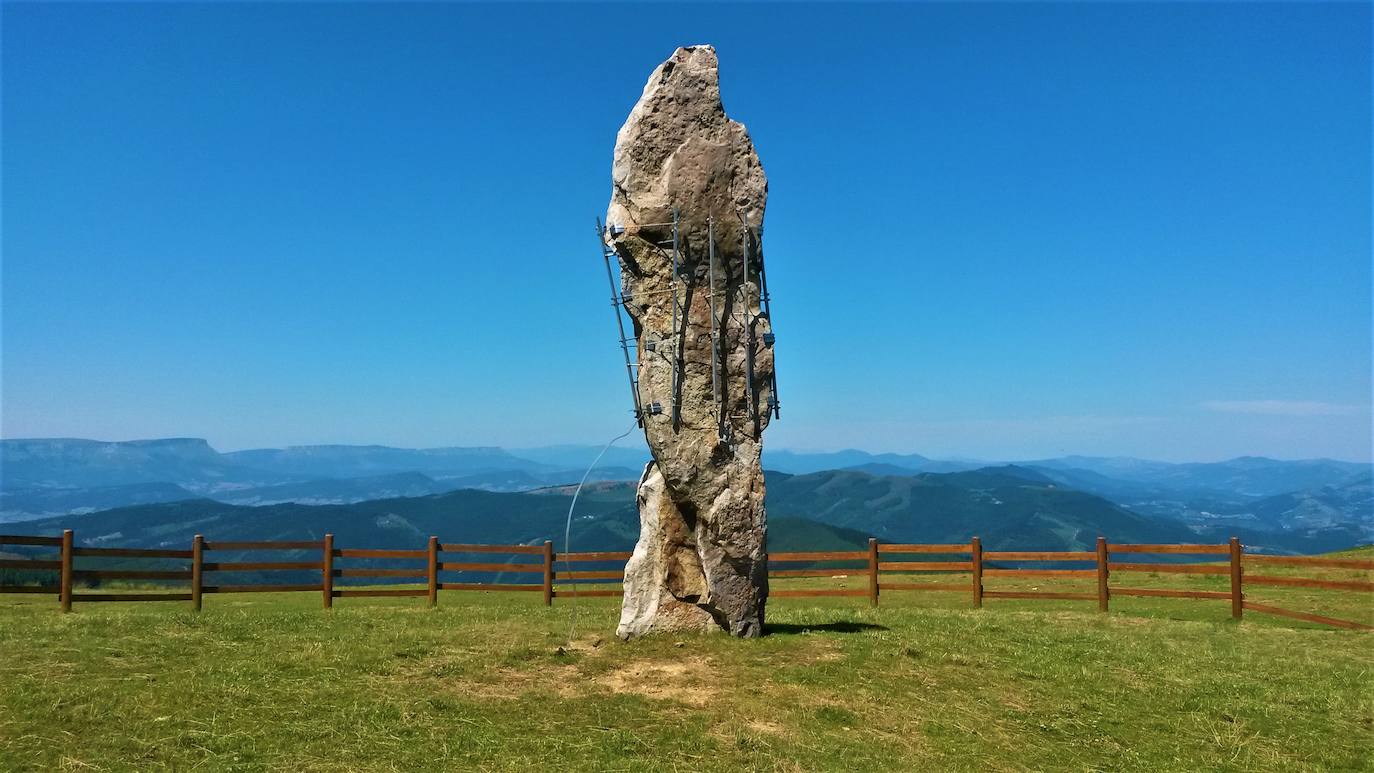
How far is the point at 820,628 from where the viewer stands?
11.1 m

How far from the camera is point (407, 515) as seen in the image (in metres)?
166

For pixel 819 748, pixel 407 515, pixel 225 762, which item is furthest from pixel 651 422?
pixel 407 515

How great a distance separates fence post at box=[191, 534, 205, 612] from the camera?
1431 cm

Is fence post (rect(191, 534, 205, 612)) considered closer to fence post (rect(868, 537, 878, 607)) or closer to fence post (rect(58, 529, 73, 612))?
fence post (rect(58, 529, 73, 612))

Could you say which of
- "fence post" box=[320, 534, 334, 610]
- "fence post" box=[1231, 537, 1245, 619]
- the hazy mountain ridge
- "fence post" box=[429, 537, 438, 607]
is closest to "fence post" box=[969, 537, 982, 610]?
"fence post" box=[1231, 537, 1245, 619]

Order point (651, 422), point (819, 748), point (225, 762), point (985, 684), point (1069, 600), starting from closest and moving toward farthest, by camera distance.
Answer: point (225, 762), point (819, 748), point (985, 684), point (651, 422), point (1069, 600)

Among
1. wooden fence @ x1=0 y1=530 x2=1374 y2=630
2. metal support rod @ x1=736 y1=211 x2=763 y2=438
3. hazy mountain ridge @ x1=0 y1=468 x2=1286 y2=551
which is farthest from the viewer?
hazy mountain ridge @ x1=0 y1=468 x2=1286 y2=551

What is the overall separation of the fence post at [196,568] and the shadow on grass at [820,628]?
9.78 meters

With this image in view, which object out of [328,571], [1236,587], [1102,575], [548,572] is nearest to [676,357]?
[548,572]

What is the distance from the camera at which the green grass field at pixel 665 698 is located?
6.22 m

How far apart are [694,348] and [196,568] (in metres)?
10.3

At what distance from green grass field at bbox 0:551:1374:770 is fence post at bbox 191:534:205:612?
252 cm

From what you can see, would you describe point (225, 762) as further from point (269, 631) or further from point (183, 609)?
point (183, 609)

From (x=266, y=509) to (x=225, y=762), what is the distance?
17195 centimetres
